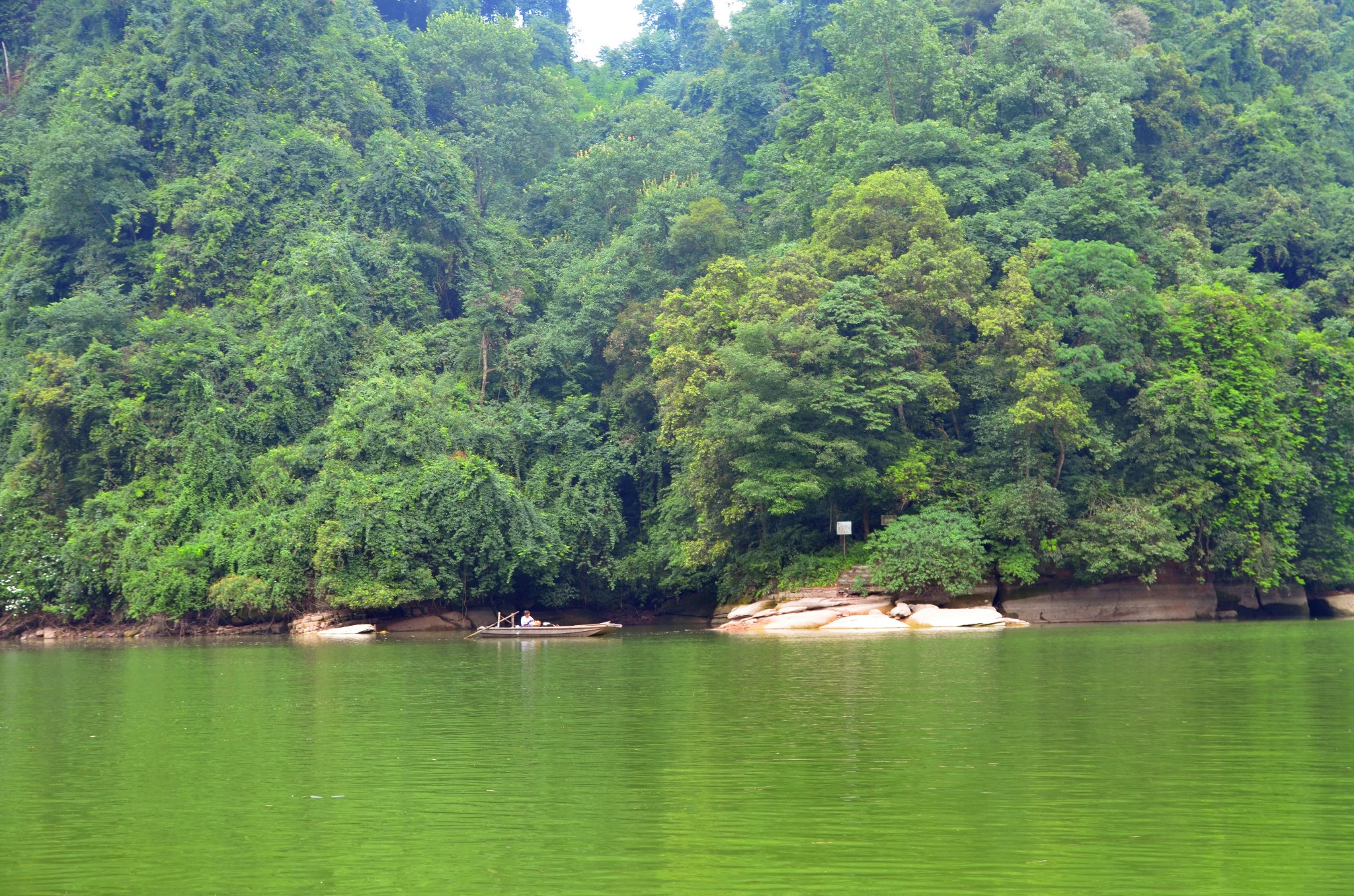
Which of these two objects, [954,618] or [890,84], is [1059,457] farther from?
[890,84]

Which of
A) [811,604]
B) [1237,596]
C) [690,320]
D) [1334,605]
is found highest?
[690,320]

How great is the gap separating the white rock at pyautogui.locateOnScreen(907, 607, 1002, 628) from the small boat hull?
841 cm

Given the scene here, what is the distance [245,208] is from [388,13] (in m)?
28.4

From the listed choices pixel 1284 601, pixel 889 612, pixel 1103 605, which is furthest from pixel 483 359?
pixel 1284 601

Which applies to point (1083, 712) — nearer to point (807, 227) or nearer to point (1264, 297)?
point (1264, 297)

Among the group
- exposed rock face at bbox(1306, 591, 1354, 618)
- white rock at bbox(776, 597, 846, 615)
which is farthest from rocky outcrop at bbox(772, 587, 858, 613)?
exposed rock face at bbox(1306, 591, 1354, 618)

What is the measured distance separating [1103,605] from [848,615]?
299 inches

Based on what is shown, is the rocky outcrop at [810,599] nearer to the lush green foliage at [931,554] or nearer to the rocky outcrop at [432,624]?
the lush green foliage at [931,554]

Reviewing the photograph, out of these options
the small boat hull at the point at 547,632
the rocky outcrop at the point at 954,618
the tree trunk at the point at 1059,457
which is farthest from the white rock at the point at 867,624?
the tree trunk at the point at 1059,457

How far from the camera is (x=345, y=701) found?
17.4 m

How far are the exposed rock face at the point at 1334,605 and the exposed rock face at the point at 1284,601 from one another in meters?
0.44

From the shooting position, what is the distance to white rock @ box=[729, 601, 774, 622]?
121ft

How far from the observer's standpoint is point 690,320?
40.2 meters

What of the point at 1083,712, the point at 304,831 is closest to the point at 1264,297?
the point at 1083,712
